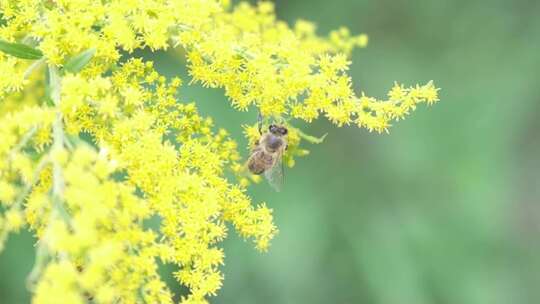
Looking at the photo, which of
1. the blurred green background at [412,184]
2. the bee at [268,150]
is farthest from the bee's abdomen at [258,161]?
the blurred green background at [412,184]

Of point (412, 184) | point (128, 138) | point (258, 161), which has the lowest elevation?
point (128, 138)

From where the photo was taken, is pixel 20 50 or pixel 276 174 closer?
pixel 20 50

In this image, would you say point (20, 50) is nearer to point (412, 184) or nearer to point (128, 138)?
point (128, 138)

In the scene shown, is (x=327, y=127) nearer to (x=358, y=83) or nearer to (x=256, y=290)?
(x=358, y=83)

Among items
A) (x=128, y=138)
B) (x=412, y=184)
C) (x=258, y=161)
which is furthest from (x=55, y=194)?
(x=412, y=184)

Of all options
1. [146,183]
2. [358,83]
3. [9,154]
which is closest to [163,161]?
[146,183]

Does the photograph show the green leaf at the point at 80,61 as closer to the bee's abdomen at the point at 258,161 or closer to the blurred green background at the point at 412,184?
the bee's abdomen at the point at 258,161
